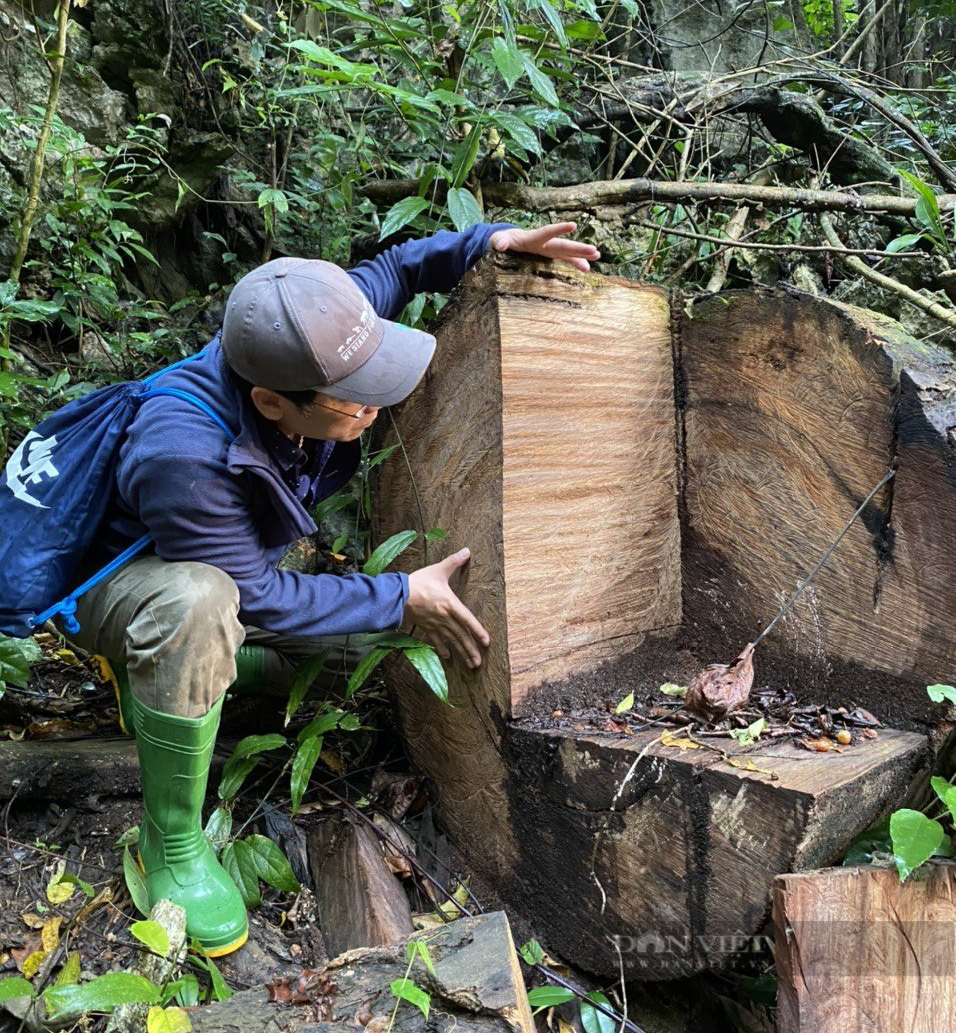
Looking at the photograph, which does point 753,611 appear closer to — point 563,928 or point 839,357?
point 839,357

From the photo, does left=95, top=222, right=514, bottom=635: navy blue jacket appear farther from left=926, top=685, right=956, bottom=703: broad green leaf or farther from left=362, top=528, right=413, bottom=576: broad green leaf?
left=926, top=685, right=956, bottom=703: broad green leaf

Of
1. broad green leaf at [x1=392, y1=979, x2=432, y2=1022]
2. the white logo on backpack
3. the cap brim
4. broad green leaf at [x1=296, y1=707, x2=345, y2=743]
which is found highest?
the cap brim

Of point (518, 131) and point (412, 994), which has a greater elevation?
point (518, 131)

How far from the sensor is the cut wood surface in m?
1.55

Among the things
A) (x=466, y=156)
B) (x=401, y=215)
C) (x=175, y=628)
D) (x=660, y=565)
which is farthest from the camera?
(x=466, y=156)

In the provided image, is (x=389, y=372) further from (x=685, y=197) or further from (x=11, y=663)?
(x=685, y=197)

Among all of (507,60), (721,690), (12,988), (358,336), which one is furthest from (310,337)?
(12,988)

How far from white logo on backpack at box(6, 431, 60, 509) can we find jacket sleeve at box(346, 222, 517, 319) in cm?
75

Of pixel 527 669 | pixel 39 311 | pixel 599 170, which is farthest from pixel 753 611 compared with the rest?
pixel 599 170

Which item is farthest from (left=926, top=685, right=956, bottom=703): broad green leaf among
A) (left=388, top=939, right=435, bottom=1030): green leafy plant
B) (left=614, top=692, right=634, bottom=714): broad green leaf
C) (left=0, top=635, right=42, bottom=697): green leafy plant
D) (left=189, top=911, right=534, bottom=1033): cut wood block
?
(left=0, top=635, right=42, bottom=697): green leafy plant

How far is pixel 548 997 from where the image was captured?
1.61 meters

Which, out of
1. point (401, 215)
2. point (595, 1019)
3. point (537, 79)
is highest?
point (537, 79)

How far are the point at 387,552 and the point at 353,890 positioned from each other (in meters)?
0.72

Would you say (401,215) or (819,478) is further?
(401,215)
